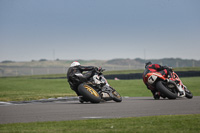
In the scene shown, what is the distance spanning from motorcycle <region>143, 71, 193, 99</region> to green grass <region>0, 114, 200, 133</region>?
280 inches

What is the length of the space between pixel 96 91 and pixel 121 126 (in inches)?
291

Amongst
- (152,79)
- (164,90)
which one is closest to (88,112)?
(164,90)

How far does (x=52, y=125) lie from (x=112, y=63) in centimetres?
12392

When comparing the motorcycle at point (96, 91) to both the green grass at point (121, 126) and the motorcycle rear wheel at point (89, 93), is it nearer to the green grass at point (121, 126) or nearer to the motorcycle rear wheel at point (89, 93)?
the motorcycle rear wheel at point (89, 93)

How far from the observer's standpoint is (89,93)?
49.1 feet

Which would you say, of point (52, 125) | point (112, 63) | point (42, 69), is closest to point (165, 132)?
point (52, 125)

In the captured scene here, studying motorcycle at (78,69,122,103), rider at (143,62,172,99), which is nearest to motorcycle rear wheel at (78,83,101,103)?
motorcycle at (78,69,122,103)

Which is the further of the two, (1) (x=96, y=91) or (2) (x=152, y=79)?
(2) (x=152, y=79)

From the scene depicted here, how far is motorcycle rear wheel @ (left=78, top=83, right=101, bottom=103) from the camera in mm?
14955

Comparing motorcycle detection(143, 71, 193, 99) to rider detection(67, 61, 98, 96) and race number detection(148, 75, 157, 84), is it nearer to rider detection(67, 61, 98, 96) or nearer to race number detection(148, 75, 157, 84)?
race number detection(148, 75, 157, 84)

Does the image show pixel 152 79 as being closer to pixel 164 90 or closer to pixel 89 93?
pixel 164 90

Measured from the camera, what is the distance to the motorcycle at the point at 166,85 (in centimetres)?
1627

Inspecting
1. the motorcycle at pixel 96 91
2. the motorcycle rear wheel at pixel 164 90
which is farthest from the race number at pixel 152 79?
the motorcycle at pixel 96 91

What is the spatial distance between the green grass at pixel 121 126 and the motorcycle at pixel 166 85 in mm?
7104
